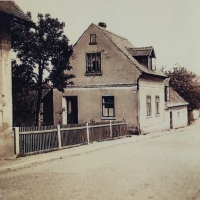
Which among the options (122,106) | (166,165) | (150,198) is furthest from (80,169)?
(122,106)

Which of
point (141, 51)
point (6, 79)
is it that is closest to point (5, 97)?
point (6, 79)

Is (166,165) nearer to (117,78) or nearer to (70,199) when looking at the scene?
(70,199)

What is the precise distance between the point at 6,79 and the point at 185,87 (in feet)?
93.0

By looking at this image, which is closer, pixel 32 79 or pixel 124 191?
pixel 124 191

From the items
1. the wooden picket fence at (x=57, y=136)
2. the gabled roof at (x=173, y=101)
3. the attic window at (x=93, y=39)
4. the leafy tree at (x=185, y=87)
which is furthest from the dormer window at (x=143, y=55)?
the leafy tree at (x=185, y=87)

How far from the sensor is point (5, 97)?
970 centimetres

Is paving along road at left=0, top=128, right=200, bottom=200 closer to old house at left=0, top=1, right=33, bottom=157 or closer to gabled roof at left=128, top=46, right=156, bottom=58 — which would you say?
old house at left=0, top=1, right=33, bottom=157

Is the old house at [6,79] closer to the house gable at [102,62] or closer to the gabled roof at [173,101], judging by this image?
the house gable at [102,62]

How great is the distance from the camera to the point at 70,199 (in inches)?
211

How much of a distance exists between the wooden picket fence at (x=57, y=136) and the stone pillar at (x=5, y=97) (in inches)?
10.9

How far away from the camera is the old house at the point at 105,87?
62.2 ft

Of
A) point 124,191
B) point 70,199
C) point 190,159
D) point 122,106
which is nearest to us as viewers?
point 70,199

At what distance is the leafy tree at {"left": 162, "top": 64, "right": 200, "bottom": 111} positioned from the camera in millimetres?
34594

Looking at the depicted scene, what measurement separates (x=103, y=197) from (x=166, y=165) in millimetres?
3732
